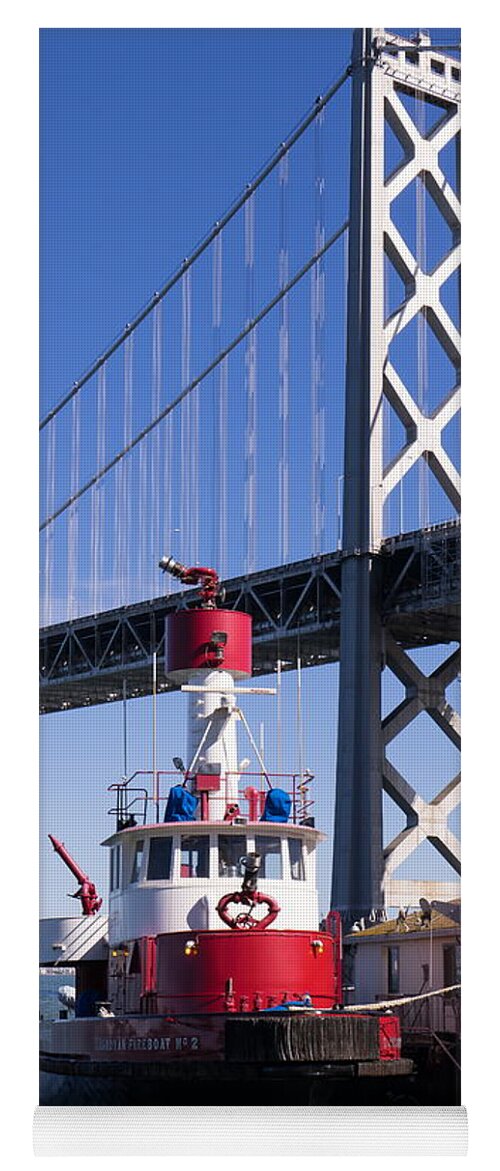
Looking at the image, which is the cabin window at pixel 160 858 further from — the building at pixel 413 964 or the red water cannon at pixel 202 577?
the building at pixel 413 964

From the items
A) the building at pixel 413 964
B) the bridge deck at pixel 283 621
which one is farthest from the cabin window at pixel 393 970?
the bridge deck at pixel 283 621

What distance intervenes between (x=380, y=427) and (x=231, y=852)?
13044mm

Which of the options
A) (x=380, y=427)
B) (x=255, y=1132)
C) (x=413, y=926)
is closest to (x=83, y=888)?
(x=413, y=926)

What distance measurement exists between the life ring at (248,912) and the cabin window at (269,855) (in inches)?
28.8

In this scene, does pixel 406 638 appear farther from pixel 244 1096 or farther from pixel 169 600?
pixel 244 1096

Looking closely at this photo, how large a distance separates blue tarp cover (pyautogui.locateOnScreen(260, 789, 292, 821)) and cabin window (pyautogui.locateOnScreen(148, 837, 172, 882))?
897mm

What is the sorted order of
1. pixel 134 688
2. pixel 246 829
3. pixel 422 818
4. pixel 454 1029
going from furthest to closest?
pixel 134 688
pixel 422 818
pixel 454 1029
pixel 246 829

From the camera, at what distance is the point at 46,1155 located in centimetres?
1390

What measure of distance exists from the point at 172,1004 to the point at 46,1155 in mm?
2790

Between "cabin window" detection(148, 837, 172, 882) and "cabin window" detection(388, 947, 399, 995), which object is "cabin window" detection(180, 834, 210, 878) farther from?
"cabin window" detection(388, 947, 399, 995)

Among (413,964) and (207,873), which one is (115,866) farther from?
(413,964)

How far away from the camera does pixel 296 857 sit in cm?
1791

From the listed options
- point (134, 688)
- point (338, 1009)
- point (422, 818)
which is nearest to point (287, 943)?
point (338, 1009)

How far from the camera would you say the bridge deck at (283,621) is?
28250 mm
